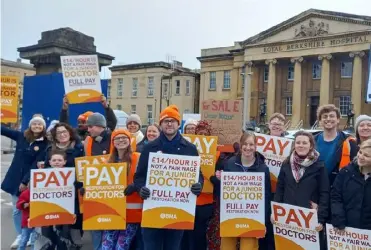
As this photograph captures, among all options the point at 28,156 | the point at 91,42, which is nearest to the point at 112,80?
the point at 91,42

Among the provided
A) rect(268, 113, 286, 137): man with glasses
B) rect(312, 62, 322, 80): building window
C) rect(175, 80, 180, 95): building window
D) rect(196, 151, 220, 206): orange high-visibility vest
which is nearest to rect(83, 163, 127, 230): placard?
rect(196, 151, 220, 206): orange high-visibility vest

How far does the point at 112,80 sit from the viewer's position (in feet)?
239

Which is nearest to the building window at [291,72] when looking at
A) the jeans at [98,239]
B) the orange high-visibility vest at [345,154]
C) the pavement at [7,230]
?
the pavement at [7,230]

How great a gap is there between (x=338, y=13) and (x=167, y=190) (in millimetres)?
48749

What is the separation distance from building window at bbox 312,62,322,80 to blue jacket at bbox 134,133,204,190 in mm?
50984

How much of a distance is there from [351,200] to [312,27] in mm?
50042

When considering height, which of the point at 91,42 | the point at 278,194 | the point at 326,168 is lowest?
the point at 278,194

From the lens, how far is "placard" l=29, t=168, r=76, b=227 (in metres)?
5.18

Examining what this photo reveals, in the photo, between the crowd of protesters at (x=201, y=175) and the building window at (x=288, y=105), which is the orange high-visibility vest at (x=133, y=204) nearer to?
the crowd of protesters at (x=201, y=175)

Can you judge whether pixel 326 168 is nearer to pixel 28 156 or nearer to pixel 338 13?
pixel 28 156

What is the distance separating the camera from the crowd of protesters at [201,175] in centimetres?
430

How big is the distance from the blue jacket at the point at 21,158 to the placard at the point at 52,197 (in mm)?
782

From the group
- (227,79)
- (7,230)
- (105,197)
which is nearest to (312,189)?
(105,197)

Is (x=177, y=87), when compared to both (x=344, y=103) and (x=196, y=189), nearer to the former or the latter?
(x=344, y=103)
